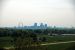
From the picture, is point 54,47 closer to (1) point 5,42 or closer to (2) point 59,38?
(2) point 59,38

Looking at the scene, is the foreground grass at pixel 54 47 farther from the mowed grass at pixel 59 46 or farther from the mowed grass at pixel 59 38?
the mowed grass at pixel 59 38

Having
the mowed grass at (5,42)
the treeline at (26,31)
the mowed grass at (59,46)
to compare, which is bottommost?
the mowed grass at (59,46)

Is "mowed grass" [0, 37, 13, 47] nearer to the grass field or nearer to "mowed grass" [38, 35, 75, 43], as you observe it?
the grass field

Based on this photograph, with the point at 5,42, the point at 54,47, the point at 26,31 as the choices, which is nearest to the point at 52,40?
the point at 54,47

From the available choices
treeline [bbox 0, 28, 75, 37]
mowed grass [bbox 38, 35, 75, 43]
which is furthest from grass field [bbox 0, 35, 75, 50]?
treeline [bbox 0, 28, 75, 37]

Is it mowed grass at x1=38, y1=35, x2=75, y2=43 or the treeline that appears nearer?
the treeline

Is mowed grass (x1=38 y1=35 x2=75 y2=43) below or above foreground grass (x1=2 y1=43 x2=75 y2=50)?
above

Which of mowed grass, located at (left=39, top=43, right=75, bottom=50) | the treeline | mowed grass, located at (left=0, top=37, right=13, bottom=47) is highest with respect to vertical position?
the treeline

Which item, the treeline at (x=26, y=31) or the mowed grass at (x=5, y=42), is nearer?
the mowed grass at (x=5, y=42)

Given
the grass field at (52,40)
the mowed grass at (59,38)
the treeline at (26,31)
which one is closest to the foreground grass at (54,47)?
the grass field at (52,40)

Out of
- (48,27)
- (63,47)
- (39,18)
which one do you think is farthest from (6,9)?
(63,47)

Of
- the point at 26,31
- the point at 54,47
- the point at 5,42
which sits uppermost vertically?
the point at 26,31
